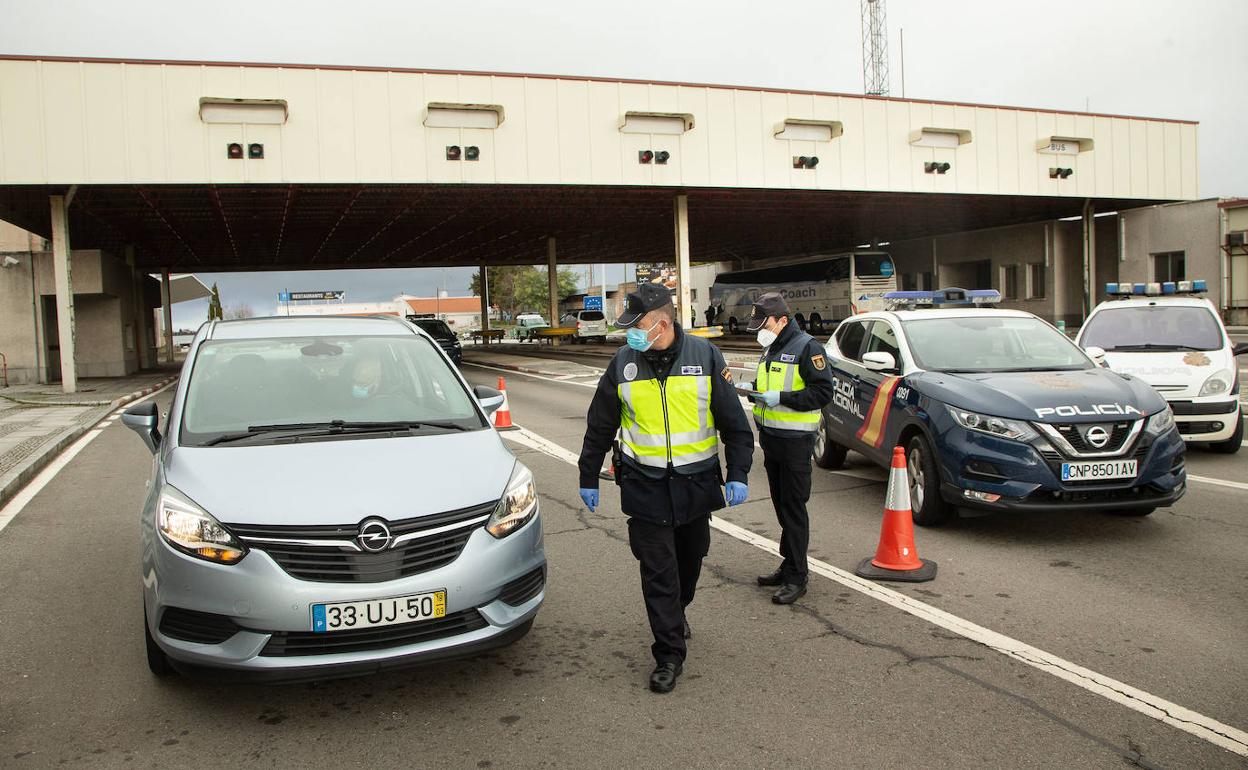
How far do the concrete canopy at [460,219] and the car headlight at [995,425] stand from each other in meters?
21.1

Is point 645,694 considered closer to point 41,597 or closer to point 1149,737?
point 1149,737

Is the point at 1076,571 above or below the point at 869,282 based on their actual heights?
below

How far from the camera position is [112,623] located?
5148mm

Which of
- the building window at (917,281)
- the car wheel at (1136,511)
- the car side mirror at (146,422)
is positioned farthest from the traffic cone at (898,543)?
the building window at (917,281)

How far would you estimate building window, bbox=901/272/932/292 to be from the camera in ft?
159

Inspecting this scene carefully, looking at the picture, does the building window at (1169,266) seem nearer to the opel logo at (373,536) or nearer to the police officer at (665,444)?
the police officer at (665,444)

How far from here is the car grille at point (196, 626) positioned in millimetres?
3652

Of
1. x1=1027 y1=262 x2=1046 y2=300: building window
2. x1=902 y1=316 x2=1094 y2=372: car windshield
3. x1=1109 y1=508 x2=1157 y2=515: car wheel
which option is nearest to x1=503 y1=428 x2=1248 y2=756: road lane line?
x1=1109 y1=508 x2=1157 y2=515: car wheel

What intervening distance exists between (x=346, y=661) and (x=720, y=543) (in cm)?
346

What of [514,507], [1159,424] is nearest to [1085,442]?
[1159,424]

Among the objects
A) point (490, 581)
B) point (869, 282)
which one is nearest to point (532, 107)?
point (869, 282)

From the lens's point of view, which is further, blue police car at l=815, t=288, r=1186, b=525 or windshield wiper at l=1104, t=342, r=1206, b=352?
windshield wiper at l=1104, t=342, r=1206, b=352

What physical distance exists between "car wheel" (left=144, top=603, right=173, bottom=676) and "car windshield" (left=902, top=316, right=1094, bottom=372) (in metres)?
5.63

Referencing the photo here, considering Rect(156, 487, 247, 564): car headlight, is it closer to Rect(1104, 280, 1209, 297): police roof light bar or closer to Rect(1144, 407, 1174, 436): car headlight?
Rect(1144, 407, 1174, 436): car headlight
